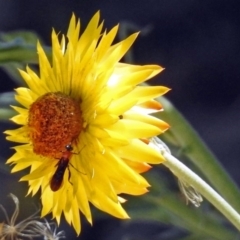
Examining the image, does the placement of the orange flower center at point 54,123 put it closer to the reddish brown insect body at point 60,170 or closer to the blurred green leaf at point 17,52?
the reddish brown insect body at point 60,170

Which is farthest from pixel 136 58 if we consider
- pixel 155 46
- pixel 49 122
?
pixel 49 122

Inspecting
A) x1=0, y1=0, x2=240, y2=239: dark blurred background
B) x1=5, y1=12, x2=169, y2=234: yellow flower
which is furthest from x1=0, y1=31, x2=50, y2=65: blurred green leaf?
x1=0, y1=0, x2=240, y2=239: dark blurred background

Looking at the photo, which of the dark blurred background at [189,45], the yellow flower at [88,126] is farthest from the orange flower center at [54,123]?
the dark blurred background at [189,45]

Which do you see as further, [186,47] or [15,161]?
[186,47]

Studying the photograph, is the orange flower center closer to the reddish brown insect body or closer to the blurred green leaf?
the reddish brown insect body

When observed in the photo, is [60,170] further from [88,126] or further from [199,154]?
[199,154]

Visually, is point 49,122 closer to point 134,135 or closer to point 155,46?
point 134,135

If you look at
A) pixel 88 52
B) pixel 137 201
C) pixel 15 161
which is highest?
pixel 88 52
